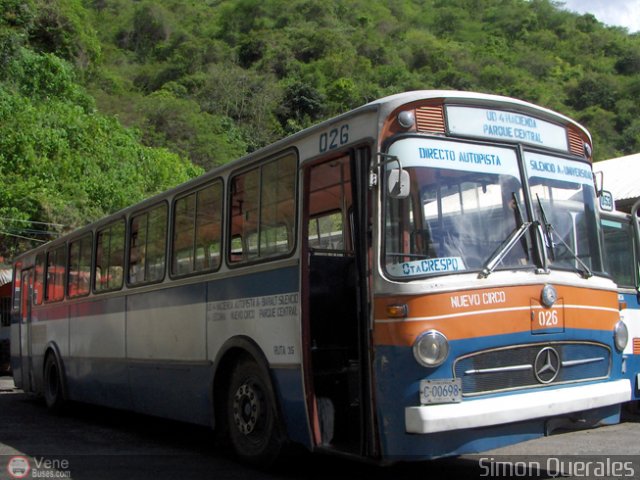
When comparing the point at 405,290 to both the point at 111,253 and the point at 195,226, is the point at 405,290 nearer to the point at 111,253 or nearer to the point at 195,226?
the point at 195,226

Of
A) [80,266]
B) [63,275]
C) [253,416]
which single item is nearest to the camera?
[253,416]

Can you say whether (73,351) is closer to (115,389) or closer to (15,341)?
(115,389)

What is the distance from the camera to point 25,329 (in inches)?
544

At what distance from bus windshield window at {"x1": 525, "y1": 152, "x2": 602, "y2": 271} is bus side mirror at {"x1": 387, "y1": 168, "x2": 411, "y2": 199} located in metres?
1.14

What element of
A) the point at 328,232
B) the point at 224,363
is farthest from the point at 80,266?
the point at 328,232

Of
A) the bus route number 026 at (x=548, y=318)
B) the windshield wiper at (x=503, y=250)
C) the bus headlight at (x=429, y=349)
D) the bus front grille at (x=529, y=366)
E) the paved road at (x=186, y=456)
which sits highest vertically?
the windshield wiper at (x=503, y=250)

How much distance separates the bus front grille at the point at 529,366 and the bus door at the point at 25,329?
10.1 m

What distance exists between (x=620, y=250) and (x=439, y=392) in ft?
18.1

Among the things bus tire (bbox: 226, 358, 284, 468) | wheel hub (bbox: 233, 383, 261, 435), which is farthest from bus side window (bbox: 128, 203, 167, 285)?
wheel hub (bbox: 233, 383, 261, 435)

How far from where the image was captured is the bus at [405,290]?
523 cm

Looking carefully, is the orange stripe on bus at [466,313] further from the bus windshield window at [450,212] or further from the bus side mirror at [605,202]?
the bus side mirror at [605,202]

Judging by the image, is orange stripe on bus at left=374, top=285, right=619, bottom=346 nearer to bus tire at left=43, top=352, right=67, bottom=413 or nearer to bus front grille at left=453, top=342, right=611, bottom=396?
bus front grille at left=453, top=342, right=611, bottom=396

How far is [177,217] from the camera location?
845 centimetres

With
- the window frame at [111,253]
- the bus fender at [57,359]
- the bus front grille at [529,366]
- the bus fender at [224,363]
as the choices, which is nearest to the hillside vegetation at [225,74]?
the bus fender at [57,359]
